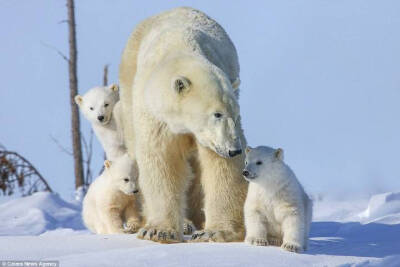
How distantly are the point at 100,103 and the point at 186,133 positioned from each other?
281cm

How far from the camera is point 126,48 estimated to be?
281 inches

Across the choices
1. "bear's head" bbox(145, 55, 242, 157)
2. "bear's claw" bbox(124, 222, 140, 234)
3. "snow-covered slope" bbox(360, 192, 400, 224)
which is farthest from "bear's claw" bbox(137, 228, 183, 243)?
"snow-covered slope" bbox(360, 192, 400, 224)

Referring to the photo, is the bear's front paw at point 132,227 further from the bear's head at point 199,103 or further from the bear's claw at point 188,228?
the bear's head at point 199,103

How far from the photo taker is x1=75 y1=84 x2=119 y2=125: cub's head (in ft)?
26.7

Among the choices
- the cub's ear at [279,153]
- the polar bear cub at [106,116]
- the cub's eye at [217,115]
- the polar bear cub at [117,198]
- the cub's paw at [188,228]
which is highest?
the polar bear cub at [106,116]

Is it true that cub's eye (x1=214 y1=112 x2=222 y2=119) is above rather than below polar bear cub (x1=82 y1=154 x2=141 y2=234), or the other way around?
above

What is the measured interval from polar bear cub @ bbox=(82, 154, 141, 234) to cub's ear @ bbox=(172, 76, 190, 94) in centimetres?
174

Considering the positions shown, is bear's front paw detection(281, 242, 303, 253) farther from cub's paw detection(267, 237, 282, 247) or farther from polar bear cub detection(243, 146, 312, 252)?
cub's paw detection(267, 237, 282, 247)

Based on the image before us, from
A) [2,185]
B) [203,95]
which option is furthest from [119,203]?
[2,185]

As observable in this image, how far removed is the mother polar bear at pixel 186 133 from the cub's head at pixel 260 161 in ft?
0.69

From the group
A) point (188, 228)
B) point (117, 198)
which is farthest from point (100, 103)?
point (188, 228)

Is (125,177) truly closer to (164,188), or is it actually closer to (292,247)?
(164,188)

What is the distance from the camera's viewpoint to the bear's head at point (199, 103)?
16.7 ft

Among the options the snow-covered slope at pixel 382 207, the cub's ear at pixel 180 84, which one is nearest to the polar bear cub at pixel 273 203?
the cub's ear at pixel 180 84
